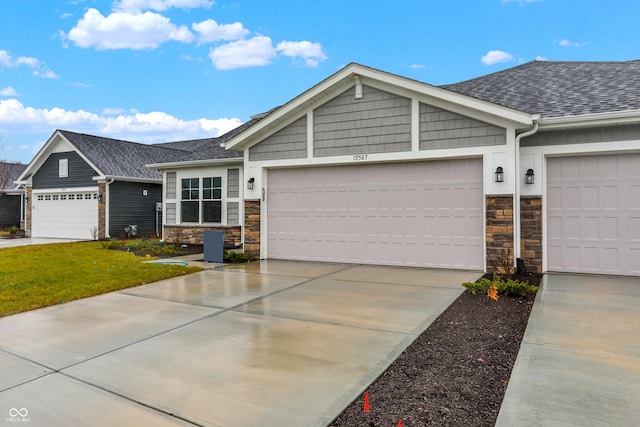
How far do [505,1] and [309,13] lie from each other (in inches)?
284

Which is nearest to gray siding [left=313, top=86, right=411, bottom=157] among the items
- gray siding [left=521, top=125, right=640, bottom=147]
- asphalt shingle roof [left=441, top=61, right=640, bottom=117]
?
asphalt shingle roof [left=441, top=61, right=640, bottom=117]

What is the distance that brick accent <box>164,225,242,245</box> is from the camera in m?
13.8

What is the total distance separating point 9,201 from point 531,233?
30.9m

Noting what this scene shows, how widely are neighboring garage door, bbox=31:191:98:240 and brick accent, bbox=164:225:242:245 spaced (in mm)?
5418

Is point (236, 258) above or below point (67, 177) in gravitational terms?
below

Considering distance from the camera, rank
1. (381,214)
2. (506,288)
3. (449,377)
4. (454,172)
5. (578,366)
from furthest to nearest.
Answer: (381,214) < (454,172) < (506,288) < (578,366) < (449,377)

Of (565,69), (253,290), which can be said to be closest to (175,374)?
(253,290)

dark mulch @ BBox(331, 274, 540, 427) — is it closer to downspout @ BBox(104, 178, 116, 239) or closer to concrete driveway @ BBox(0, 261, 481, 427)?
concrete driveway @ BBox(0, 261, 481, 427)

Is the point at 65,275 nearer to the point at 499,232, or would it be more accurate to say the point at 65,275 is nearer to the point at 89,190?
the point at 499,232

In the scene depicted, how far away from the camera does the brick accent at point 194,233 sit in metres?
13.8

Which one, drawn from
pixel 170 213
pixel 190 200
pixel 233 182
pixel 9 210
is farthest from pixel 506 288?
pixel 9 210

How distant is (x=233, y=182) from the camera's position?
1369cm

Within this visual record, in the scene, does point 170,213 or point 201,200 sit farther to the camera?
point 170,213

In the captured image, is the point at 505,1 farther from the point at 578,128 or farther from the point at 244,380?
the point at 244,380
